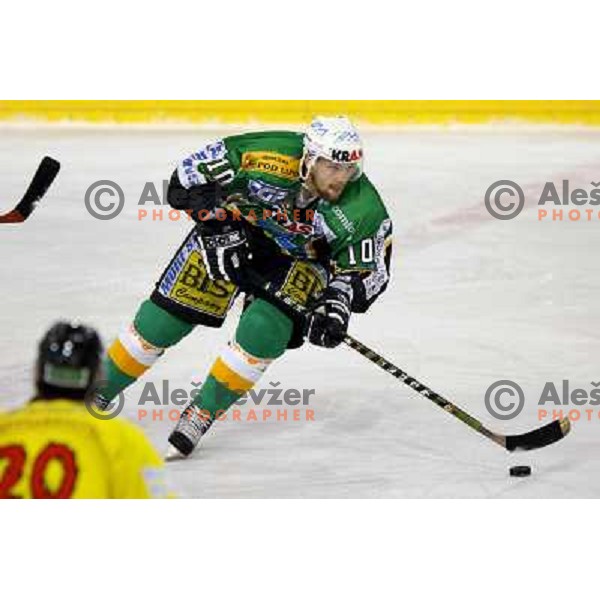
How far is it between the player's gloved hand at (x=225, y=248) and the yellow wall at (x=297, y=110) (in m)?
0.28

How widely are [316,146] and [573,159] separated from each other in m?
0.70

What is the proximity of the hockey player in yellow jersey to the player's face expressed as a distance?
1.40 metres

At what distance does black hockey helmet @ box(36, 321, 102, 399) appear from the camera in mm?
3311

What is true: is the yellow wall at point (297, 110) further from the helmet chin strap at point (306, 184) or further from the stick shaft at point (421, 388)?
the stick shaft at point (421, 388)

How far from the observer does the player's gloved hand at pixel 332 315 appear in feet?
15.2

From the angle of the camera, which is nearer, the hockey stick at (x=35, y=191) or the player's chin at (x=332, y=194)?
the player's chin at (x=332, y=194)

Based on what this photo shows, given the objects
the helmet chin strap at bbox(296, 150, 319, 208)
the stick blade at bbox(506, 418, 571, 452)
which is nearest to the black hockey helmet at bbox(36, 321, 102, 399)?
the helmet chin strap at bbox(296, 150, 319, 208)

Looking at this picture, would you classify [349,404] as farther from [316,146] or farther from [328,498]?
[316,146]

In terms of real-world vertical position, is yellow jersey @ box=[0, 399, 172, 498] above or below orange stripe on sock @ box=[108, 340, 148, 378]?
below

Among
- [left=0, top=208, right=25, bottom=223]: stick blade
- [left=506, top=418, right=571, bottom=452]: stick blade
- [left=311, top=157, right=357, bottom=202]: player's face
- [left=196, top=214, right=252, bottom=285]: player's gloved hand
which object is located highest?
[left=311, top=157, right=357, bottom=202]: player's face

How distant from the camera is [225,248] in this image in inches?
186

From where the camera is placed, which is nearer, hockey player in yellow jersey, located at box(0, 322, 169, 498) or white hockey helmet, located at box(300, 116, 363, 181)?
hockey player in yellow jersey, located at box(0, 322, 169, 498)

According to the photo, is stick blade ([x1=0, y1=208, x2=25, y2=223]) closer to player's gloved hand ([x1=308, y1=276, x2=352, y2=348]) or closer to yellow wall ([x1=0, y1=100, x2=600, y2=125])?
yellow wall ([x1=0, y1=100, x2=600, y2=125])

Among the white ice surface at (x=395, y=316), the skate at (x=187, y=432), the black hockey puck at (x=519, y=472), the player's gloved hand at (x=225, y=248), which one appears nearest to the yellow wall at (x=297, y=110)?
the white ice surface at (x=395, y=316)
